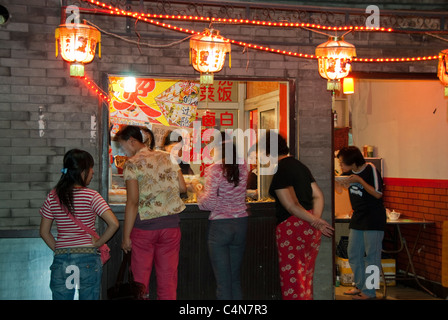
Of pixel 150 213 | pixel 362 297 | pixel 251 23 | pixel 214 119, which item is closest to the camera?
pixel 150 213

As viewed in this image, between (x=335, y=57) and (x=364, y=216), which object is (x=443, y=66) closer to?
(x=335, y=57)

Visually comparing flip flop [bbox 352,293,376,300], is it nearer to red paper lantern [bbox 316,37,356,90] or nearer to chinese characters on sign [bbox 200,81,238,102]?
red paper lantern [bbox 316,37,356,90]

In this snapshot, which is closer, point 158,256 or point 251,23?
point 158,256

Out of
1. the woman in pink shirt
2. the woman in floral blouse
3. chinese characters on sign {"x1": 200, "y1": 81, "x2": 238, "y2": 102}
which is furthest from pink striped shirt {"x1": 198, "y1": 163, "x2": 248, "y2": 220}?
chinese characters on sign {"x1": 200, "y1": 81, "x2": 238, "y2": 102}

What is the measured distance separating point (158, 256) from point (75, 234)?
4.03 feet

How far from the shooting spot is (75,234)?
4.75m

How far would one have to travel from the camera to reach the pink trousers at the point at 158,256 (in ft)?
18.5

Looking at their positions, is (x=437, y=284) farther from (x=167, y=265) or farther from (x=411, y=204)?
(x=167, y=265)

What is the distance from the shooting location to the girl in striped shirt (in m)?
4.68

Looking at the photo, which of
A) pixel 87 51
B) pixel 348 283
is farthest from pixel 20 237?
pixel 348 283

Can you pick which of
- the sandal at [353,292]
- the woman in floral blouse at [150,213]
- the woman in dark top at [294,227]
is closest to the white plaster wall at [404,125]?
the sandal at [353,292]

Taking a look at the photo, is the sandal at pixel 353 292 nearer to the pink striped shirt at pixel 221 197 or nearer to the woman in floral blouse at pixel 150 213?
the pink striped shirt at pixel 221 197

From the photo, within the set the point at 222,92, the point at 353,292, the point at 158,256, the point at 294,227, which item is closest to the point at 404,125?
the point at 353,292

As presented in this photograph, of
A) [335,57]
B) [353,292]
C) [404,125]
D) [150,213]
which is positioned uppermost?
[335,57]
